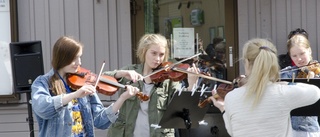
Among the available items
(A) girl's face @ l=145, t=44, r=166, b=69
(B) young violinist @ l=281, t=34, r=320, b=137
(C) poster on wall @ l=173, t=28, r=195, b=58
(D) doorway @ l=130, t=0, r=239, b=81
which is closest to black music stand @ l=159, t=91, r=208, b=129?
(A) girl's face @ l=145, t=44, r=166, b=69

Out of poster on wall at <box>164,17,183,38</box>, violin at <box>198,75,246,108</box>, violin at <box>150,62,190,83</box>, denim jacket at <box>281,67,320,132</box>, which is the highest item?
poster on wall at <box>164,17,183,38</box>

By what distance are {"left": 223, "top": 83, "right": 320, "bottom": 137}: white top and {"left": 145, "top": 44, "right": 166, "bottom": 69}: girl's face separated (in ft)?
3.03

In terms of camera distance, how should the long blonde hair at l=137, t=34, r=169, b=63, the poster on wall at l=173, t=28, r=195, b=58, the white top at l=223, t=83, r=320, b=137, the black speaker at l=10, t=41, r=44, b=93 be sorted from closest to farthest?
the white top at l=223, t=83, r=320, b=137, the long blonde hair at l=137, t=34, r=169, b=63, the black speaker at l=10, t=41, r=44, b=93, the poster on wall at l=173, t=28, r=195, b=58

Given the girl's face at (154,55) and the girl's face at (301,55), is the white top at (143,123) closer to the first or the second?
the girl's face at (154,55)

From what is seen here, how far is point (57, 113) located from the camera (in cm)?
310

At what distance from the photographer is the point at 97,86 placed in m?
3.34

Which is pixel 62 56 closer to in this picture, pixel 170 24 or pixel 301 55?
pixel 301 55

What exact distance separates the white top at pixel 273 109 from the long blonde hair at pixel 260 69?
39 millimetres

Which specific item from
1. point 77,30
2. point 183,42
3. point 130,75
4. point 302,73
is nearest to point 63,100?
point 130,75

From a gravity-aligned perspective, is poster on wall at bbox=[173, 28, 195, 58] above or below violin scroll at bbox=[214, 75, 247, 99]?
above

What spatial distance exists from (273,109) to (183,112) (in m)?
0.82

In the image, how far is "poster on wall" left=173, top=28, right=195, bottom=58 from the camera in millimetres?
5984

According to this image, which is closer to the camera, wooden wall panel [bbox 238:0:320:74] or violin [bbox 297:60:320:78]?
violin [bbox 297:60:320:78]

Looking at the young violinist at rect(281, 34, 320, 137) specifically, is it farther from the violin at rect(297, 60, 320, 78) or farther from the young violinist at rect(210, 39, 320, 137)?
the young violinist at rect(210, 39, 320, 137)
